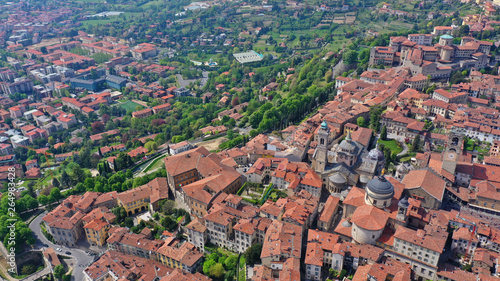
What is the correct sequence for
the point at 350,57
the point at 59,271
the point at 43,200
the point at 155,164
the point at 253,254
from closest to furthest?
the point at 253,254
the point at 59,271
the point at 43,200
the point at 155,164
the point at 350,57

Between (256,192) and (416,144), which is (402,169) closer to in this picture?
(416,144)

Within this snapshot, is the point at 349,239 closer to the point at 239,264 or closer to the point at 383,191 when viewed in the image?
the point at 383,191

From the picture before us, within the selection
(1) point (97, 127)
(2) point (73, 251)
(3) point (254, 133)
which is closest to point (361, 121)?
(3) point (254, 133)

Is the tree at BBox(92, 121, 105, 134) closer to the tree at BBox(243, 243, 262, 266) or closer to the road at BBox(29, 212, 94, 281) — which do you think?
the road at BBox(29, 212, 94, 281)


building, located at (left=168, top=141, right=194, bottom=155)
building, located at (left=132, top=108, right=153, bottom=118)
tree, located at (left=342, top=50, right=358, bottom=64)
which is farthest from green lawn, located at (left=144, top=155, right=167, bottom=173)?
tree, located at (left=342, top=50, right=358, bottom=64)

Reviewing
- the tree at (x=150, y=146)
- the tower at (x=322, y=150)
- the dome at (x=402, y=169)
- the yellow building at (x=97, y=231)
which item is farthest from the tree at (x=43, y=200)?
the dome at (x=402, y=169)

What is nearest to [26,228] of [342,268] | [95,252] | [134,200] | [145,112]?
[95,252]
